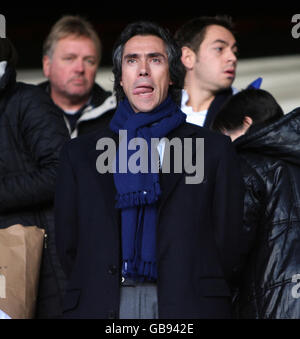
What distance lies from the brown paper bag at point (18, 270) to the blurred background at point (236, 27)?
2.29 meters

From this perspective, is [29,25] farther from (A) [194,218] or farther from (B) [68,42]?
(A) [194,218]

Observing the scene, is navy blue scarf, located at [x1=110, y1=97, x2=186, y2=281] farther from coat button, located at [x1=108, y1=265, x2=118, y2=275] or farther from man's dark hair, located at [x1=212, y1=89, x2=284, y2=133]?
man's dark hair, located at [x1=212, y1=89, x2=284, y2=133]

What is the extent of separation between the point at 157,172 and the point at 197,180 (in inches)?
5.6

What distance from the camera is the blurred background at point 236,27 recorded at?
5125 millimetres

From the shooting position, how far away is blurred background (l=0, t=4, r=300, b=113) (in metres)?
5.12

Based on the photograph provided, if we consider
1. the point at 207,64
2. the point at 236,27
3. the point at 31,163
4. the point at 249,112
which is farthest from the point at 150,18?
the point at 31,163

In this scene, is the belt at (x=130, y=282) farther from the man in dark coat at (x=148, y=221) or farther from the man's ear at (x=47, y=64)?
the man's ear at (x=47, y=64)

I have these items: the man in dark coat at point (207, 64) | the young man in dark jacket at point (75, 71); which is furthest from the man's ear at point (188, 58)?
the young man in dark jacket at point (75, 71)

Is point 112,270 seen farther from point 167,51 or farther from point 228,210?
point 167,51

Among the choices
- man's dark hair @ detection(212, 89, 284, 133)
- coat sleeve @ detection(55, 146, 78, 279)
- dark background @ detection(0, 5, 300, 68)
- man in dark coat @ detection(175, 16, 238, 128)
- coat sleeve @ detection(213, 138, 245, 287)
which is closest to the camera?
coat sleeve @ detection(213, 138, 245, 287)

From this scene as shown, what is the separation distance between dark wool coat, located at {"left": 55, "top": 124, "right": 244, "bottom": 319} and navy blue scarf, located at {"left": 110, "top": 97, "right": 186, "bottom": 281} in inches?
1.2

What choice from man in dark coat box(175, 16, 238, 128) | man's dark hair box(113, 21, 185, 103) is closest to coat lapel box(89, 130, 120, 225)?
man's dark hair box(113, 21, 185, 103)

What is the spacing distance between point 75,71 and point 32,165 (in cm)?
171

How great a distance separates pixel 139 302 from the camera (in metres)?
2.66
